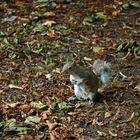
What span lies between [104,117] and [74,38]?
2293 mm

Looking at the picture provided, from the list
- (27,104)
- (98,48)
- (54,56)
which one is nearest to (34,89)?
(27,104)

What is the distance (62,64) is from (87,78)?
1.31m

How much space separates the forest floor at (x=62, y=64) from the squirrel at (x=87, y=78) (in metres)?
0.14

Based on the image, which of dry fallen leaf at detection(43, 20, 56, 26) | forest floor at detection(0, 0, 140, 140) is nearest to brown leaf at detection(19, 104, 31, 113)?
forest floor at detection(0, 0, 140, 140)

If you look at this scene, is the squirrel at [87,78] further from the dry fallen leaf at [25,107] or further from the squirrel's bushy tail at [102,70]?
the dry fallen leaf at [25,107]

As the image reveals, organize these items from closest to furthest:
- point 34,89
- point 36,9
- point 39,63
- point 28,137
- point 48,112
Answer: point 28,137, point 48,112, point 34,89, point 39,63, point 36,9

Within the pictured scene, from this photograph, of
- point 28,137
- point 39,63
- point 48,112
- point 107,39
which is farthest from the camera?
point 107,39

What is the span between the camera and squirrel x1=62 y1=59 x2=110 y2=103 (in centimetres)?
555

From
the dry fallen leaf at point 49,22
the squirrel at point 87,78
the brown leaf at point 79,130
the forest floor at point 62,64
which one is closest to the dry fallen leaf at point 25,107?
the forest floor at point 62,64

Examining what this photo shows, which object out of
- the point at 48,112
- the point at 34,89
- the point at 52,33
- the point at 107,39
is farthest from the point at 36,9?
the point at 48,112

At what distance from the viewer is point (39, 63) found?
22.6 ft

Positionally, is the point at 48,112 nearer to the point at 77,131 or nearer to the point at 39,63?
the point at 77,131

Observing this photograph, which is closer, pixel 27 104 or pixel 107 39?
pixel 27 104

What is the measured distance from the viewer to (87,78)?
5.57 metres
